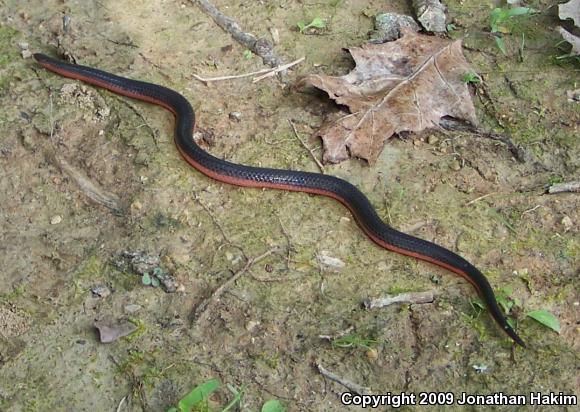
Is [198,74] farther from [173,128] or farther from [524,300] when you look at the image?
[524,300]

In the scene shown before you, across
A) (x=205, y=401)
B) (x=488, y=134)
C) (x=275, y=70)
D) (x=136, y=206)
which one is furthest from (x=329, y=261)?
(x=275, y=70)

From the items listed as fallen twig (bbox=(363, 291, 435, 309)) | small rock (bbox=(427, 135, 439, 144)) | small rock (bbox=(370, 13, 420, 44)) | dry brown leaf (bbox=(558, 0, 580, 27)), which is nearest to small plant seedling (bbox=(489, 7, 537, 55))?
dry brown leaf (bbox=(558, 0, 580, 27))

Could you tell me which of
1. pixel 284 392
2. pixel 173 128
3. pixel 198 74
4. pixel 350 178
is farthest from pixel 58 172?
pixel 284 392

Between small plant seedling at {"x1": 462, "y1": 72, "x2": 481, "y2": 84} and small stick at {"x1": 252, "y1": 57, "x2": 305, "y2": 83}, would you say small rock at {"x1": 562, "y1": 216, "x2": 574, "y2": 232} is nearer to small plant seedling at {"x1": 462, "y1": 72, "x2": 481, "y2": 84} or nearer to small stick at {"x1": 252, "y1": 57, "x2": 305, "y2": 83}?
small plant seedling at {"x1": 462, "y1": 72, "x2": 481, "y2": 84}

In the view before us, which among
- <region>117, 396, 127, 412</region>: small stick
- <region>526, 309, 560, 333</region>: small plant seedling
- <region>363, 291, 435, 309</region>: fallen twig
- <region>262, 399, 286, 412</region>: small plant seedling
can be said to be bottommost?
<region>117, 396, 127, 412</region>: small stick

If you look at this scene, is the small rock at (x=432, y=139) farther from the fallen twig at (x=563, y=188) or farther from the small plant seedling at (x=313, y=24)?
the small plant seedling at (x=313, y=24)

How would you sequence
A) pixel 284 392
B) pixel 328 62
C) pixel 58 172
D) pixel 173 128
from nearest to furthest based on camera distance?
pixel 284 392, pixel 58 172, pixel 173 128, pixel 328 62

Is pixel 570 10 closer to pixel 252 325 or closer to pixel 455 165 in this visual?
pixel 455 165
